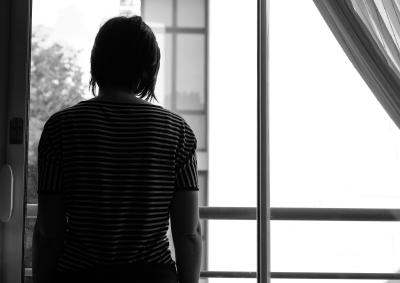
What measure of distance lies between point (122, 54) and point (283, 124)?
1496 mm

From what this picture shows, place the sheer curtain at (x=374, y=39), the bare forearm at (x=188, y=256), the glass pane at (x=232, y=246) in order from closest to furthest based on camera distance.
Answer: the bare forearm at (x=188, y=256) → the sheer curtain at (x=374, y=39) → the glass pane at (x=232, y=246)

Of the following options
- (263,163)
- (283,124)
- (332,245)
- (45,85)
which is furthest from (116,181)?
(332,245)

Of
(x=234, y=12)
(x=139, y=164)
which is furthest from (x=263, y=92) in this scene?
(x=139, y=164)

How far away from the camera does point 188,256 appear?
1.21 metres

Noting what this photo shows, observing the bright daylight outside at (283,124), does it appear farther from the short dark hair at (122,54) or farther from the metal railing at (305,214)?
the short dark hair at (122,54)

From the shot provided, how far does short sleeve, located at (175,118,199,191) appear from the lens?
1187 mm

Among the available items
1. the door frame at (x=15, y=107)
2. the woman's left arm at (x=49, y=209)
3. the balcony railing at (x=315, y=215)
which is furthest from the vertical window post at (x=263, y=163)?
the woman's left arm at (x=49, y=209)

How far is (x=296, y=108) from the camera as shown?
100 inches

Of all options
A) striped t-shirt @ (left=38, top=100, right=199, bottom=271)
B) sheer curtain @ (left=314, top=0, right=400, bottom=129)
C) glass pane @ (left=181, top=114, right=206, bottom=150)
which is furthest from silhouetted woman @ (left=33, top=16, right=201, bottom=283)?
glass pane @ (left=181, top=114, right=206, bottom=150)

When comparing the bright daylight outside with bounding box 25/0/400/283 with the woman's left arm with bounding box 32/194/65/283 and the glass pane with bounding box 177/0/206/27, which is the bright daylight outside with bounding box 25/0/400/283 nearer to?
the glass pane with bounding box 177/0/206/27

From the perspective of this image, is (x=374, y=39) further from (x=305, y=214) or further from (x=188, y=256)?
(x=188, y=256)

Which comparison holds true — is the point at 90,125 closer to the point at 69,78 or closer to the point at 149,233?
the point at 149,233

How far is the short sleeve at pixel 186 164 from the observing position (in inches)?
46.7

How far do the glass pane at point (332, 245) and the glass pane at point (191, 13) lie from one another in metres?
1.11
